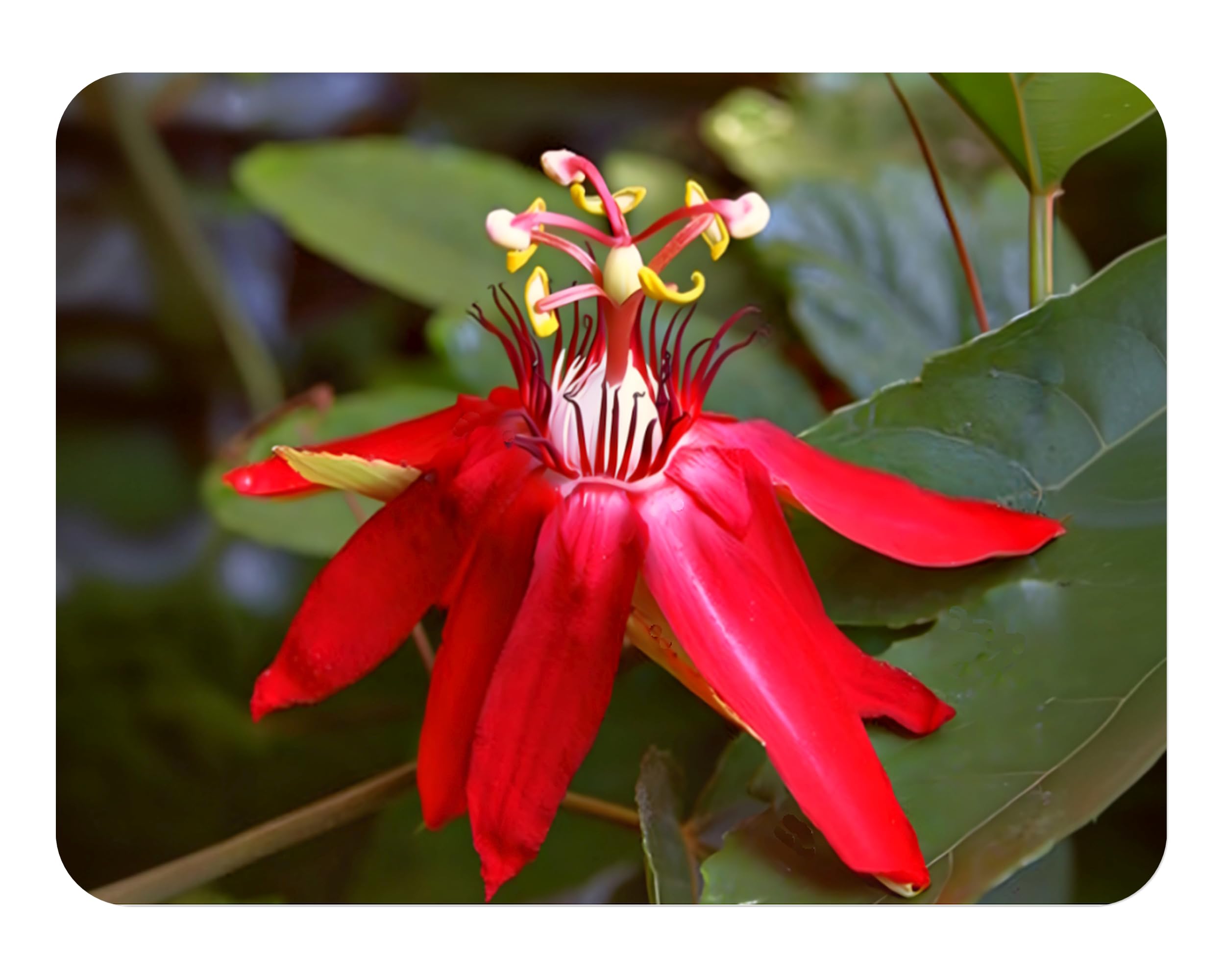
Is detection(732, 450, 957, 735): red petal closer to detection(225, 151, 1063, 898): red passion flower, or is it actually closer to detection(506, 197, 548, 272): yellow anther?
detection(225, 151, 1063, 898): red passion flower

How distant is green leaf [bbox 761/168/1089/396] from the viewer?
0.92 meters

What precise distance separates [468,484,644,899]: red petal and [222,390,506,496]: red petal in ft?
0.37

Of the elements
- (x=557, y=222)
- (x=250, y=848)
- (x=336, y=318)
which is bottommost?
(x=250, y=848)

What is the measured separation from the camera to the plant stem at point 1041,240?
903mm

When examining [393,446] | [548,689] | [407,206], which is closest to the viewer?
[548,689]

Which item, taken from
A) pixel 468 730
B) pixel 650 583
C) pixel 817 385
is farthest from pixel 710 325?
pixel 468 730

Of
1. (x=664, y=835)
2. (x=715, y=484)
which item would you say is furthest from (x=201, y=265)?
(x=664, y=835)

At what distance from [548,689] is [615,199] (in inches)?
12.2

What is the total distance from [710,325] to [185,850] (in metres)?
0.50

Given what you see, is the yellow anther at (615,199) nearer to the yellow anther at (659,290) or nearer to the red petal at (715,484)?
the yellow anther at (659,290)

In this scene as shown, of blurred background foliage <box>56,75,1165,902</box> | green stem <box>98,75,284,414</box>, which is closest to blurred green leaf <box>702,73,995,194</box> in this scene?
blurred background foliage <box>56,75,1165,902</box>

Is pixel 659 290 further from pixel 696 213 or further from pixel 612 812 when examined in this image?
pixel 612 812

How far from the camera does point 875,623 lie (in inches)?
33.4

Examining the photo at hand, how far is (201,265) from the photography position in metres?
0.94
